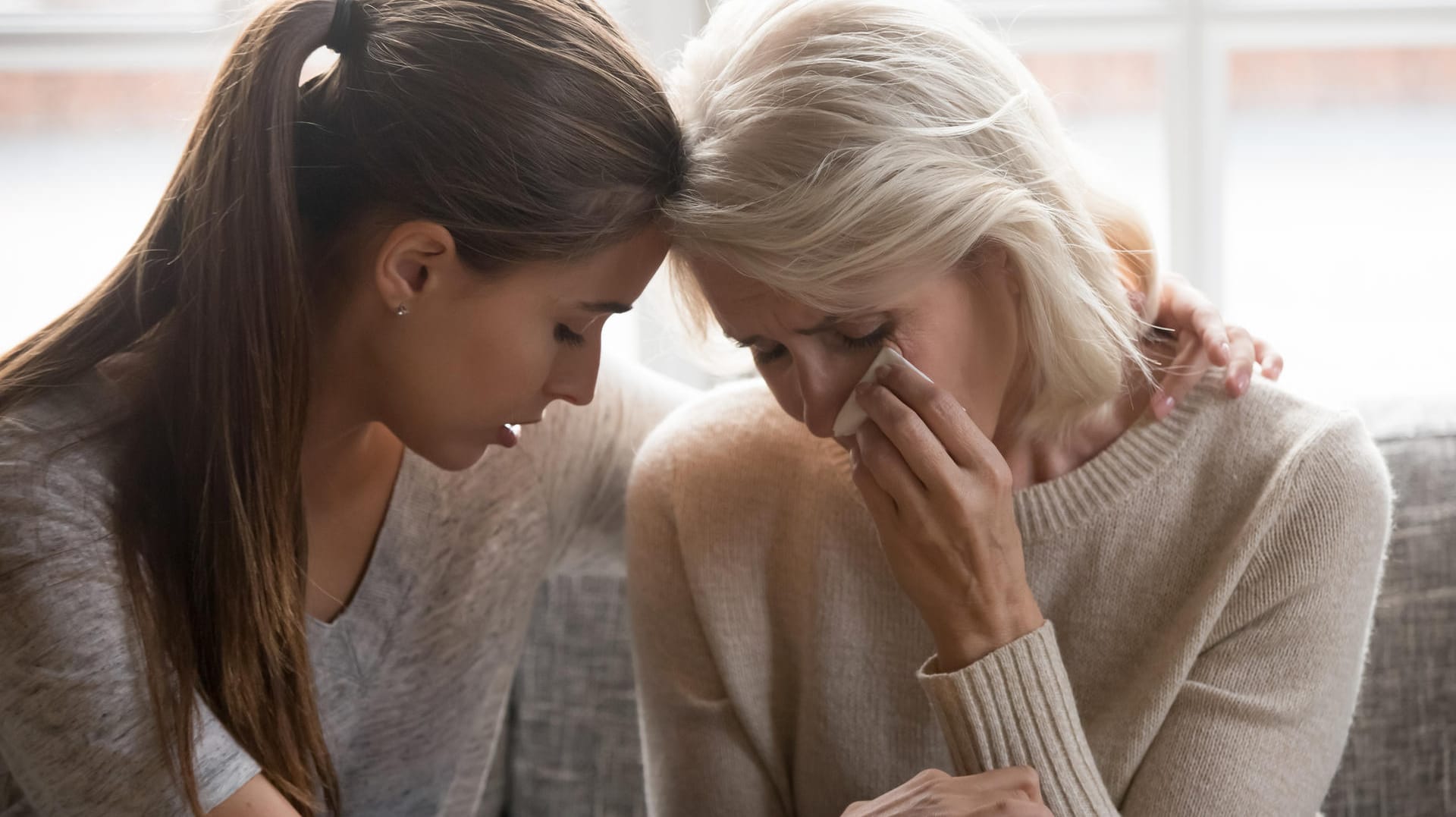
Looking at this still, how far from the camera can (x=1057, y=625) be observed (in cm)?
141

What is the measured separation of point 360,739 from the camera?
59.8 inches

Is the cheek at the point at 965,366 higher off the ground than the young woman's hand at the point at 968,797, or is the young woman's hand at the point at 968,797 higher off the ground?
the cheek at the point at 965,366

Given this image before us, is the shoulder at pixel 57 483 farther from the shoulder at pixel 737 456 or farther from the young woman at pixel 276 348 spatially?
the shoulder at pixel 737 456

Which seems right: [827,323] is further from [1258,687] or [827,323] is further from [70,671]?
[70,671]

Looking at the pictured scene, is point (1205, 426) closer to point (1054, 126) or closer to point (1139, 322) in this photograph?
point (1139, 322)

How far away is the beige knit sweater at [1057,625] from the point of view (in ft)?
4.14

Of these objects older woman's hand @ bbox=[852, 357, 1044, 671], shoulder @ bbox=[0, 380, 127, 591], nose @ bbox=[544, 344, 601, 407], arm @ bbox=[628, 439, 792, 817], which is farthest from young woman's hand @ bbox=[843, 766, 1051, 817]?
shoulder @ bbox=[0, 380, 127, 591]

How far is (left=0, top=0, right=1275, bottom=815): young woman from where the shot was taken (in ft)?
3.65

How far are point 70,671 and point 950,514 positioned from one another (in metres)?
0.81

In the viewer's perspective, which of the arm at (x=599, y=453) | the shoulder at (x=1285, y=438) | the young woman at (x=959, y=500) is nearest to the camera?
the young woman at (x=959, y=500)

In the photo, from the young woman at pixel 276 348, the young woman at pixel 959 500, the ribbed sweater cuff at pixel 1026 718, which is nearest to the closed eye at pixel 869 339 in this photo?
the young woman at pixel 959 500

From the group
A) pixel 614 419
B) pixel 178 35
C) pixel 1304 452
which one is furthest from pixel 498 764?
pixel 178 35

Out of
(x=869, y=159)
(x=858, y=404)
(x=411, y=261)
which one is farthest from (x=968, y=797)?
(x=411, y=261)

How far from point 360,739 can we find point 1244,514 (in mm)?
1042
